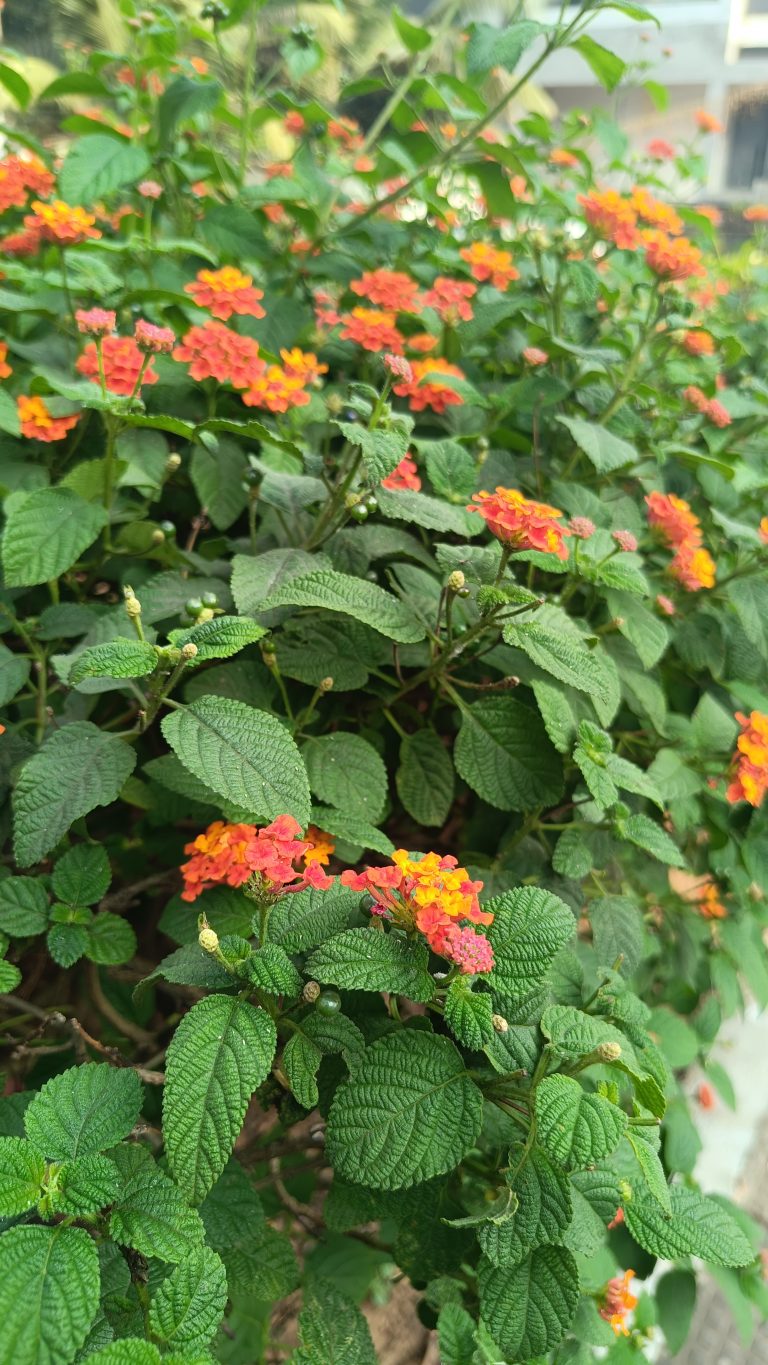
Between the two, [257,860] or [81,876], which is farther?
[81,876]

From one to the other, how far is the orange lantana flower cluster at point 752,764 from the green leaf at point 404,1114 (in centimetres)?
50

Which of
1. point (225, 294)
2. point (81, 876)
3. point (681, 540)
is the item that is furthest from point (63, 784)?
point (681, 540)

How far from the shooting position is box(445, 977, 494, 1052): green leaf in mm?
623

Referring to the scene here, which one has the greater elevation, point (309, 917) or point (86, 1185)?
point (309, 917)

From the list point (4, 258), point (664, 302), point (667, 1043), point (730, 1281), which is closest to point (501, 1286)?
point (667, 1043)

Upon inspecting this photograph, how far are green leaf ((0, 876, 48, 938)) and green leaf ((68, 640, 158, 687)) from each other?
0.69 feet

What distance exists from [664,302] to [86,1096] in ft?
4.39

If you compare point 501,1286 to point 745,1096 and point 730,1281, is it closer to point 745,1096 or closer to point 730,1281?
point 730,1281

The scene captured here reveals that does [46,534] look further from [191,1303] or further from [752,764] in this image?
[752,764]

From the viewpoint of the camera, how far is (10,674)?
87 cm

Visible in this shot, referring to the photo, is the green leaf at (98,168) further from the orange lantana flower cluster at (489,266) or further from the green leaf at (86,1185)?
the green leaf at (86,1185)

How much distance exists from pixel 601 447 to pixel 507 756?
16.9 inches

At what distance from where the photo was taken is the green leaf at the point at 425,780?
0.94 meters

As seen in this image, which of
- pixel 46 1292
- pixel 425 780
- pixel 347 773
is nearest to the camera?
pixel 46 1292
